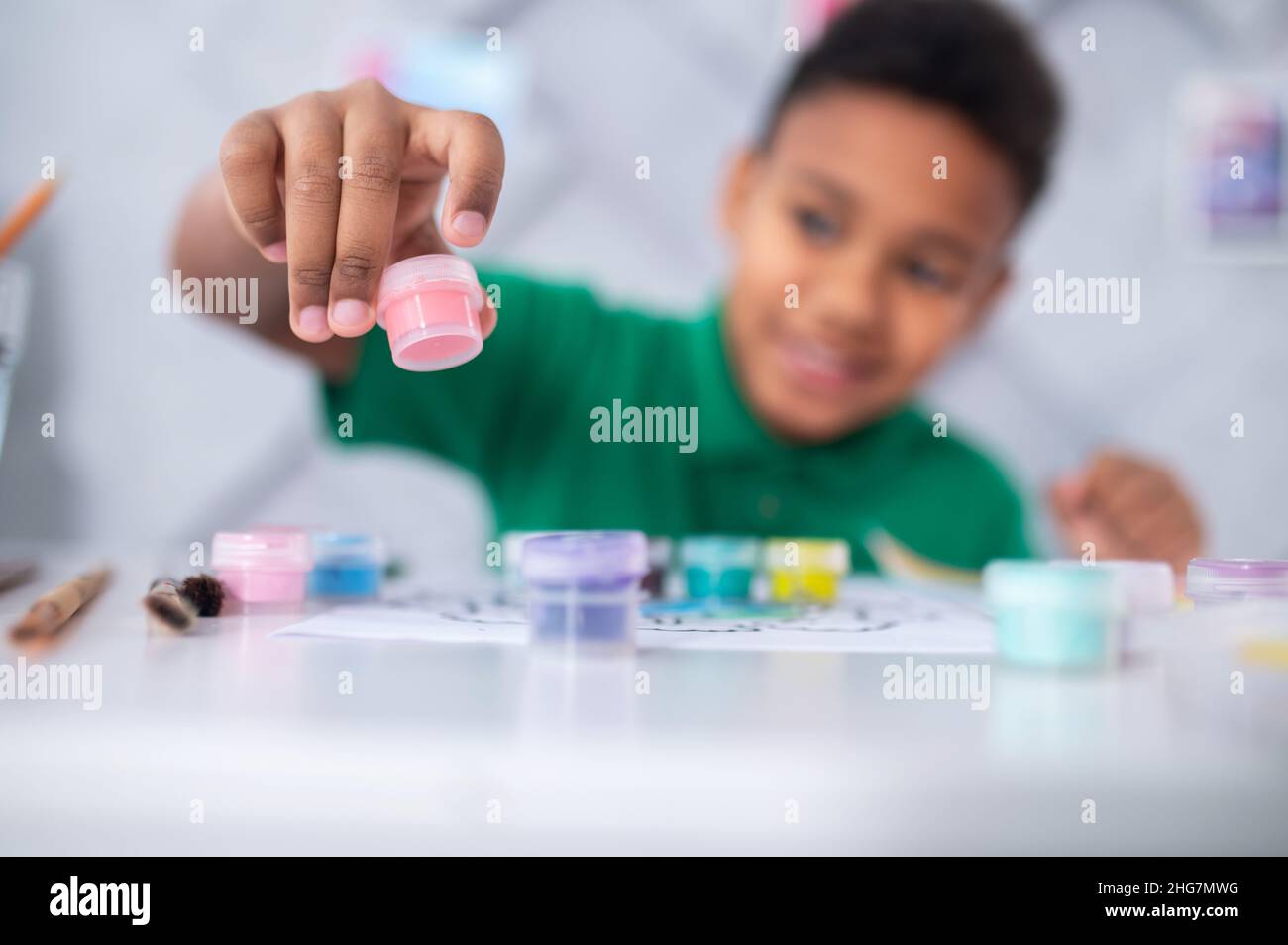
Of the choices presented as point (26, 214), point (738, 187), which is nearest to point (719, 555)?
point (26, 214)

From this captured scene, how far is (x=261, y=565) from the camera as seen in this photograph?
0.33m

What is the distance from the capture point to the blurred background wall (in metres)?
0.99

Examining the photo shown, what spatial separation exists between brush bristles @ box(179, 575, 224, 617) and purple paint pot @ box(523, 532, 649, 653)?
11 centimetres

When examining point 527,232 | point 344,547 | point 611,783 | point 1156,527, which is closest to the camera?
point 611,783

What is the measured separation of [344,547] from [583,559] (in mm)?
154

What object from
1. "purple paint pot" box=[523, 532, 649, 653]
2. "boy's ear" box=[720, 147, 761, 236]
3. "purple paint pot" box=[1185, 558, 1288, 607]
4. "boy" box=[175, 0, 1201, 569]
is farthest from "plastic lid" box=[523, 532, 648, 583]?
"boy's ear" box=[720, 147, 761, 236]

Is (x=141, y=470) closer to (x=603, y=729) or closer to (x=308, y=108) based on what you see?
(x=308, y=108)

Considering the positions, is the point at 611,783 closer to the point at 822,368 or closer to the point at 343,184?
the point at 343,184

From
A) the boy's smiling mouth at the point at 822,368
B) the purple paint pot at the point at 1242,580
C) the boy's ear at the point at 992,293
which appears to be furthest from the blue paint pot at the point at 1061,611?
the boy's ear at the point at 992,293

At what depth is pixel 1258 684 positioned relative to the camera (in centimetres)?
24

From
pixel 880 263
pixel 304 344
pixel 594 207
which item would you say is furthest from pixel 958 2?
pixel 304 344

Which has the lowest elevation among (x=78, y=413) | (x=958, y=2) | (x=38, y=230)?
(x=78, y=413)

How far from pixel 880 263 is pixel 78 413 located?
31.8 inches

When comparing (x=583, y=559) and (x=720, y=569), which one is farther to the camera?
(x=720, y=569)
